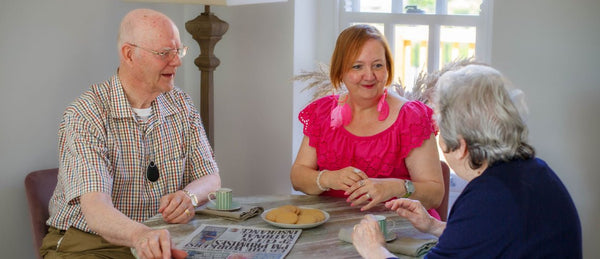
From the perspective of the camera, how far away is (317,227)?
222 centimetres

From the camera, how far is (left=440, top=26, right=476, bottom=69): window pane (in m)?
3.54

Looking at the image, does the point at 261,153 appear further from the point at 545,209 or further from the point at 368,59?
the point at 545,209

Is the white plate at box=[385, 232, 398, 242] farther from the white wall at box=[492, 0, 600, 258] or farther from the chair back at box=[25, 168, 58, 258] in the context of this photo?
the white wall at box=[492, 0, 600, 258]

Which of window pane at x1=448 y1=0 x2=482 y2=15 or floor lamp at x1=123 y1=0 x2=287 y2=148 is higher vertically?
window pane at x1=448 y1=0 x2=482 y2=15

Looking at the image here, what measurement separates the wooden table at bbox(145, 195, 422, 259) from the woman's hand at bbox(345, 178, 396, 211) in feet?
0.13

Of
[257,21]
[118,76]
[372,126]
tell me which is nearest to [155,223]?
[118,76]

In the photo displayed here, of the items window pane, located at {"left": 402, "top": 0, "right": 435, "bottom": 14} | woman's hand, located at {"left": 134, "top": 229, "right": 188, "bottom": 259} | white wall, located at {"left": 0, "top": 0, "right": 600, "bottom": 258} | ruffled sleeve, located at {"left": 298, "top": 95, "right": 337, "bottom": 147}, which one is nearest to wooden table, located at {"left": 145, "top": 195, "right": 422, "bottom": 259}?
woman's hand, located at {"left": 134, "top": 229, "right": 188, "bottom": 259}

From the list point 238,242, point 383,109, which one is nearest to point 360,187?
point 383,109

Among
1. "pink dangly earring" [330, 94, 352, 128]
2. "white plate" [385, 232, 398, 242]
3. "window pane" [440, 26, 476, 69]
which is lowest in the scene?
"white plate" [385, 232, 398, 242]

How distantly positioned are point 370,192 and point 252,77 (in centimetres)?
138

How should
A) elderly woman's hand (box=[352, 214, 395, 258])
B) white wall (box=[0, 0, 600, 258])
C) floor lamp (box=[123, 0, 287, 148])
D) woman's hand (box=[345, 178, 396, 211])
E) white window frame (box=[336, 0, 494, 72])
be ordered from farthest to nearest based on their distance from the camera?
white window frame (box=[336, 0, 494, 72]) → floor lamp (box=[123, 0, 287, 148]) → white wall (box=[0, 0, 600, 258]) → woman's hand (box=[345, 178, 396, 211]) → elderly woman's hand (box=[352, 214, 395, 258])

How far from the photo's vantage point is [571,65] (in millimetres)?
3137

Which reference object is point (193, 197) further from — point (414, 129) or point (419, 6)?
point (419, 6)

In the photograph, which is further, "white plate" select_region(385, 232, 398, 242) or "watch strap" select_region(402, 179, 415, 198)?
"watch strap" select_region(402, 179, 415, 198)
